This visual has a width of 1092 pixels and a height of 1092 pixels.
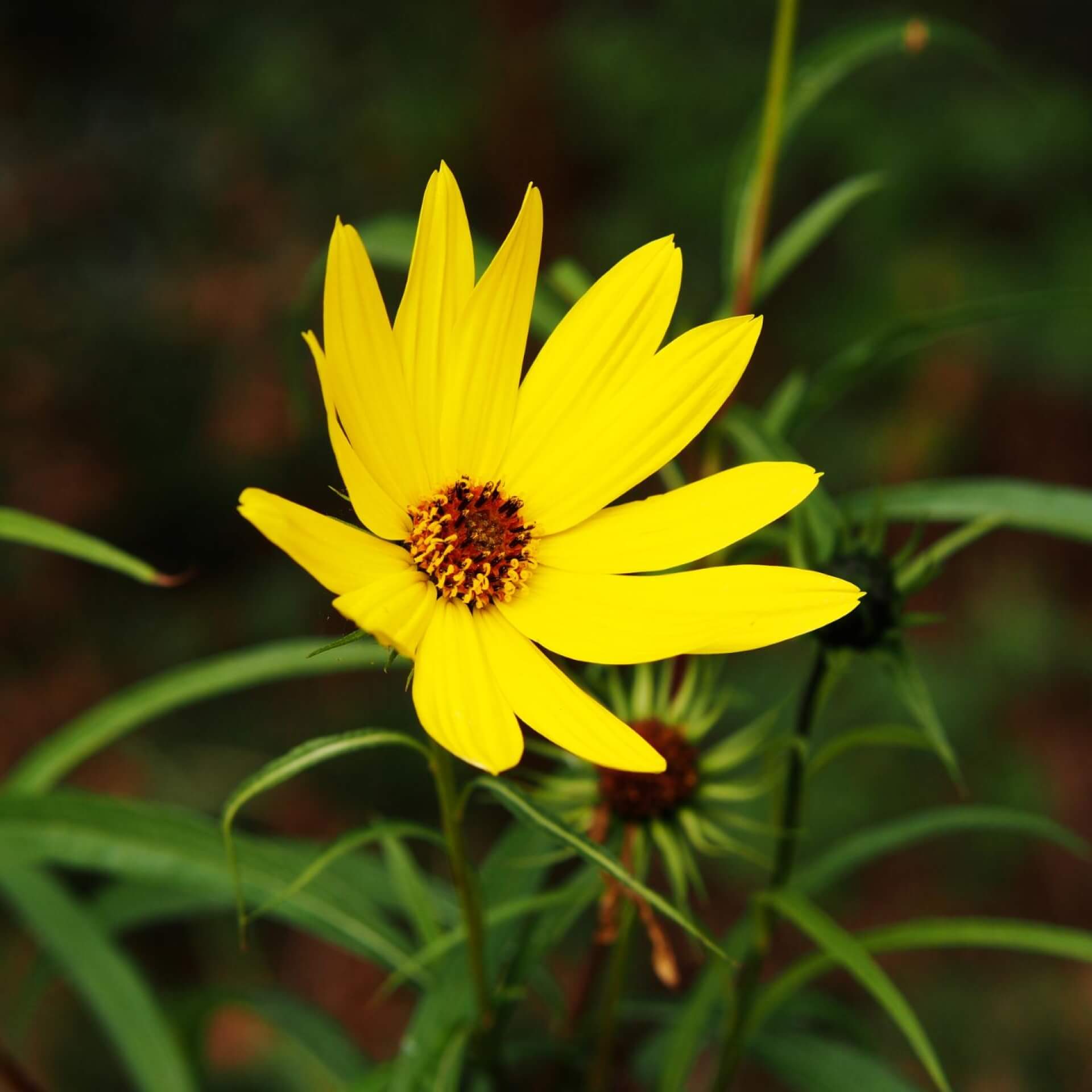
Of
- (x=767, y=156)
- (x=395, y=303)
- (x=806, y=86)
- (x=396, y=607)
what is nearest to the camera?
(x=396, y=607)

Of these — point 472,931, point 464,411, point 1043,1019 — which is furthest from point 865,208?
point 472,931

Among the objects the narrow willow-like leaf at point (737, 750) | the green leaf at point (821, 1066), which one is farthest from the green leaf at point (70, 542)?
the green leaf at point (821, 1066)

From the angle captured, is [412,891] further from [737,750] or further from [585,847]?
[585,847]

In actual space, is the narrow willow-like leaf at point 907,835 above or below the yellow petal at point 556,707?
above

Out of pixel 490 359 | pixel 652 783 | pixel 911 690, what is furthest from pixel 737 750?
pixel 490 359

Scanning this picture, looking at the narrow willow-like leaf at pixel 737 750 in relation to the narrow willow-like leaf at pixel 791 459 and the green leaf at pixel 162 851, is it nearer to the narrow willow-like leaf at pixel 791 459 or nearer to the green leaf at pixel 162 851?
the narrow willow-like leaf at pixel 791 459

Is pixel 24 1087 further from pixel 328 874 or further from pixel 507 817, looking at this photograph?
pixel 507 817
